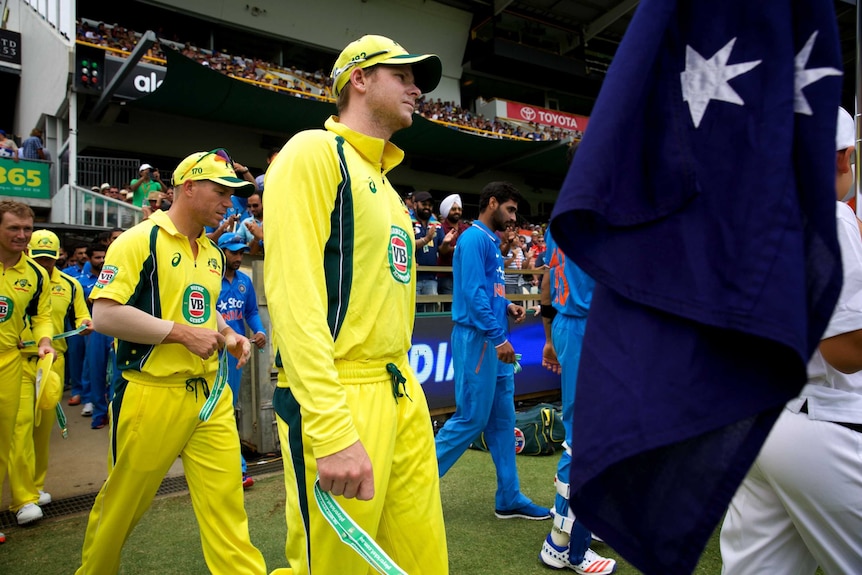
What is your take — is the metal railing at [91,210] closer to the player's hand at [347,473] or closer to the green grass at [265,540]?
the green grass at [265,540]

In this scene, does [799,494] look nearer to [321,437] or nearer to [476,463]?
[321,437]

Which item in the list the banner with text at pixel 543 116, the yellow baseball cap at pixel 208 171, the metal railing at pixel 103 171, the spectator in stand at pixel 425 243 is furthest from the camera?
the banner with text at pixel 543 116

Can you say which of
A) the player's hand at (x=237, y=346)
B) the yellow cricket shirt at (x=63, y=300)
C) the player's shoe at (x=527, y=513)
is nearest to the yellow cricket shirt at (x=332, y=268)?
the player's hand at (x=237, y=346)

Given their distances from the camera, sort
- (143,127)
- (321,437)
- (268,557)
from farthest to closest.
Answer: (143,127), (268,557), (321,437)

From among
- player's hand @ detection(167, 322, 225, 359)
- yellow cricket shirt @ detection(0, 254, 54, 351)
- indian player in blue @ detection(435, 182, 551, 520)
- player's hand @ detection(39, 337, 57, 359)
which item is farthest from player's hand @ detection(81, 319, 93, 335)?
indian player in blue @ detection(435, 182, 551, 520)

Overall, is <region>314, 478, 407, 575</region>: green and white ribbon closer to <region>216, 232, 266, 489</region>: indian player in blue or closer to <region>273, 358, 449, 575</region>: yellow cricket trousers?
<region>273, 358, 449, 575</region>: yellow cricket trousers

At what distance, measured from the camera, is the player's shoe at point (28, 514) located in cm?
479

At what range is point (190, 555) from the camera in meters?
4.15

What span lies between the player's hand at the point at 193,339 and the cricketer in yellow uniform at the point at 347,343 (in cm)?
128

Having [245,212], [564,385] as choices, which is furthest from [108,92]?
[564,385]

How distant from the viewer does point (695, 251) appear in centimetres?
102

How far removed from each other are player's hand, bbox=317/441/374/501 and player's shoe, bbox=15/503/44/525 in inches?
173

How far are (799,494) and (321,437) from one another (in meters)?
1.48

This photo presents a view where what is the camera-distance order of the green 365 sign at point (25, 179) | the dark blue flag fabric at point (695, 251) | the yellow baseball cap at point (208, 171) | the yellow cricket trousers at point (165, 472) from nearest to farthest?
the dark blue flag fabric at point (695, 251) < the yellow cricket trousers at point (165, 472) < the yellow baseball cap at point (208, 171) < the green 365 sign at point (25, 179)
